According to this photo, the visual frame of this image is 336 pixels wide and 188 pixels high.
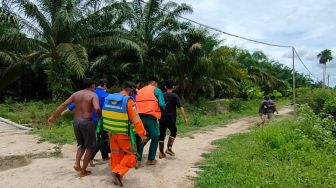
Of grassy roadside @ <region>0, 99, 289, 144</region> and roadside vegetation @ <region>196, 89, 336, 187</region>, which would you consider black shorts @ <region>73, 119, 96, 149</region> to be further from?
grassy roadside @ <region>0, 99, 289, 144</region>

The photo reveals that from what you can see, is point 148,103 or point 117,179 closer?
point 117,179

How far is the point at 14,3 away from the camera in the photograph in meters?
15.5

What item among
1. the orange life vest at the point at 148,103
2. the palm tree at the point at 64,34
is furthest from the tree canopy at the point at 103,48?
the orange life vest at the point at 148,103

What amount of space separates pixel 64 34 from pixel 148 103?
10.1m

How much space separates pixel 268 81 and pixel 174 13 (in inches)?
891

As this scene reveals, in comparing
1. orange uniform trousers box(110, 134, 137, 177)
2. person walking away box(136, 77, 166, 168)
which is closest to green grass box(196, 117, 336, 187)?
person walking away box(136, 77, 166, 168)

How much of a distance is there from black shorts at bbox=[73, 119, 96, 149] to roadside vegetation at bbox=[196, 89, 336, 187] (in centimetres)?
188

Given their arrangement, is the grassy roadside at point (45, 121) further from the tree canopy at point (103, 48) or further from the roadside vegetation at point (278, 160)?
the roadside vegetation at point (278, 160)

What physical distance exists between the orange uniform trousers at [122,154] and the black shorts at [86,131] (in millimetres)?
585

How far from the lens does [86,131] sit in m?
6.41

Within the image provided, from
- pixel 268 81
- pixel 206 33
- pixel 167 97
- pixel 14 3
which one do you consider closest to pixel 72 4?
pixel 14 3

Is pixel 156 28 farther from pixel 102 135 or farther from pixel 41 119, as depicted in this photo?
pixel 102 135

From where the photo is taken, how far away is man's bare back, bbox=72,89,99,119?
6430mm

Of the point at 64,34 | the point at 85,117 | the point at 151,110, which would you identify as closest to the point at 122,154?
the point at 85,117
